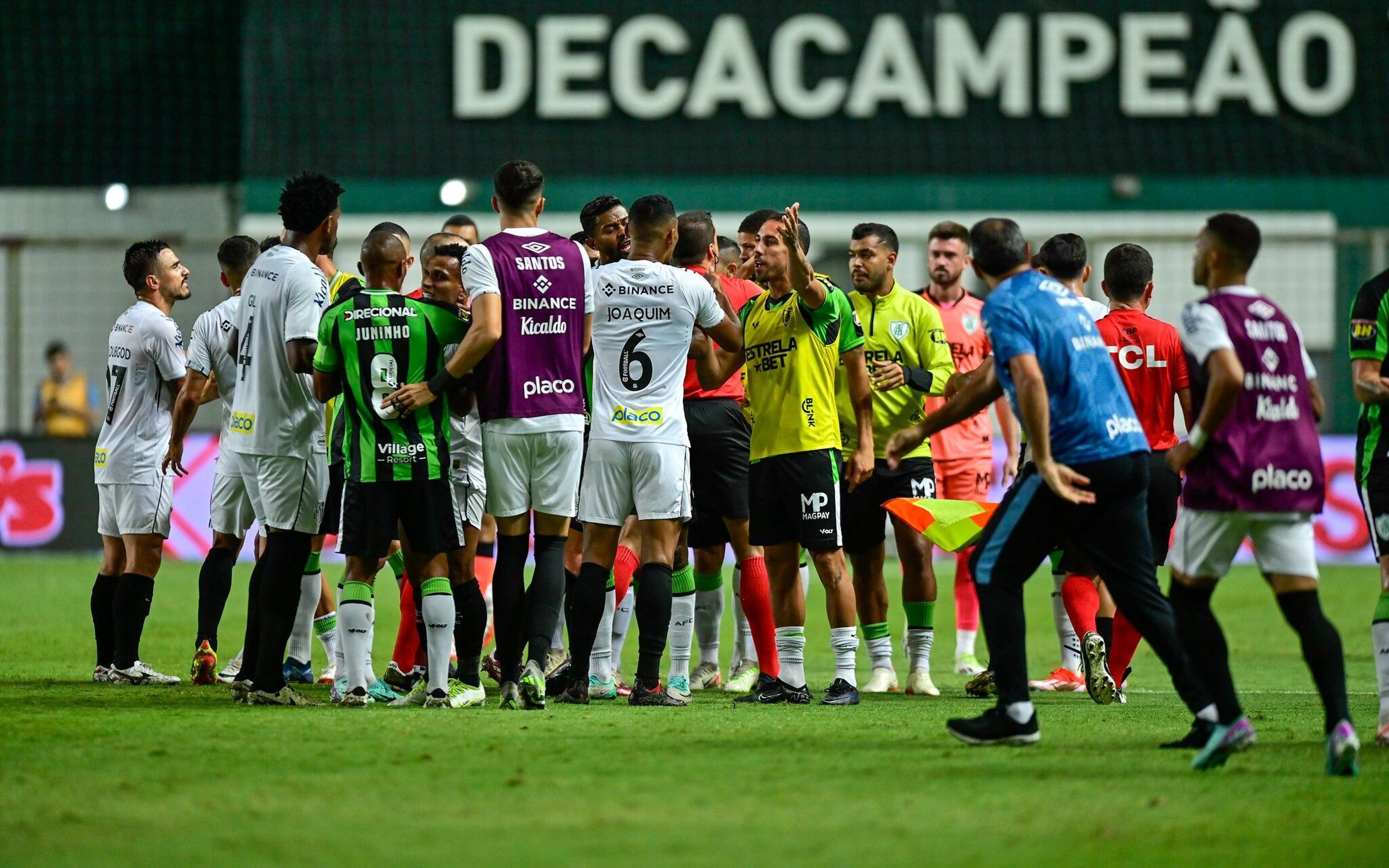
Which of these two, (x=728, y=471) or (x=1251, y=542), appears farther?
(x=728, y=471)

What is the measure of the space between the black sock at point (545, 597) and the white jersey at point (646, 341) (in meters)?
0.54

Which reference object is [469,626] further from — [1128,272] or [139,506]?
[1128,272]

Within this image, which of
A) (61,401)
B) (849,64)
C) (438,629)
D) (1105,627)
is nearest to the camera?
(438,629)

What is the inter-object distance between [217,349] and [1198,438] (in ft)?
16.6

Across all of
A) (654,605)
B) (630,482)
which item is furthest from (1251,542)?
(630,482)

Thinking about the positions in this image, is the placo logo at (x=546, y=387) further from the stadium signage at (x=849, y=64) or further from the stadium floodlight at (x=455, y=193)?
the stadium floodlight at (x=455, y=193)

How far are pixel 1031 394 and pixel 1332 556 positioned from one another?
12880 millimetres

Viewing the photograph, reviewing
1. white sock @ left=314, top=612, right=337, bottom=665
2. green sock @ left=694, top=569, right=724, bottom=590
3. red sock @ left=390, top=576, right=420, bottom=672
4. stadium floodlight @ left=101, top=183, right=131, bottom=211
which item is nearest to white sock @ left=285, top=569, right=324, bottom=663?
white sock @ left=314, top=612, right=337, bottom=665

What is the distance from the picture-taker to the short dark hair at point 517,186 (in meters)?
7.59

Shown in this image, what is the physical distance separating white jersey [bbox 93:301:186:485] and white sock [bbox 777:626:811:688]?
329 centimetres

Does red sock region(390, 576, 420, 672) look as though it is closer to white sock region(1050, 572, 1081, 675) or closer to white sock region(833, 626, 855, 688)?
white sock region(833, 626, 855, 688)

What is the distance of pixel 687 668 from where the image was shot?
8.80m

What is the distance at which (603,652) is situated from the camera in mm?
8422

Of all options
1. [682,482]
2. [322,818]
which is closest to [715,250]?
[682,482]
